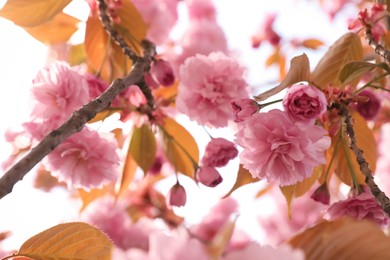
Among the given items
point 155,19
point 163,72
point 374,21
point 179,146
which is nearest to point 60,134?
point 163,72

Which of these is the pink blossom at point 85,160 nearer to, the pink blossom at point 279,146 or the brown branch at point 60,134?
the brown branch at point 60,134

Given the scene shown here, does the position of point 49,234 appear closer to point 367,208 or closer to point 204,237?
point 367,208

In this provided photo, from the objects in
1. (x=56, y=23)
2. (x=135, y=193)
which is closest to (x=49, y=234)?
(x=56, y=23)

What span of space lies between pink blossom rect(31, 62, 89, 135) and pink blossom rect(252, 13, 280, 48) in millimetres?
1103

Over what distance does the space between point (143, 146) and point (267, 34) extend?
1.06 metres

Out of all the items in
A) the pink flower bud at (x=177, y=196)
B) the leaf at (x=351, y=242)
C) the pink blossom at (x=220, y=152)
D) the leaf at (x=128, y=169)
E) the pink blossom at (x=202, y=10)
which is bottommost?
the leaf at (x=351, y=242)

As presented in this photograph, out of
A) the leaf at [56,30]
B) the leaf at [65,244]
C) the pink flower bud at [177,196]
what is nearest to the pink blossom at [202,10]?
the leaf at [56,30]

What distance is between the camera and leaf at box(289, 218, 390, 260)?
460 mm

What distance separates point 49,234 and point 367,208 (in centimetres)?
50

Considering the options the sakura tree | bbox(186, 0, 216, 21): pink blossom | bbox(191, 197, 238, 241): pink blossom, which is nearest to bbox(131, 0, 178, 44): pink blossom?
the sakura tree

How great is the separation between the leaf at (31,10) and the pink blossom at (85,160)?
296mm

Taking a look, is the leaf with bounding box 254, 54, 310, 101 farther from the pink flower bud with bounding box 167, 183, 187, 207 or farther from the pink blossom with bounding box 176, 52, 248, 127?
the pink flower bud with bounding box 167, 183, 187, 207

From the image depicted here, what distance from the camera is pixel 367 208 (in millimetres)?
854

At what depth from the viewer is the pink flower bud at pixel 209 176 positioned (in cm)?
112
